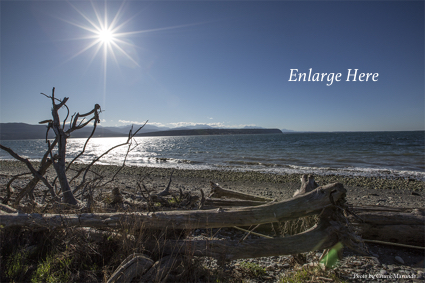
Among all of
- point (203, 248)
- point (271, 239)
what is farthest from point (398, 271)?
point (203, 248)

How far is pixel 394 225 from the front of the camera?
3840mm

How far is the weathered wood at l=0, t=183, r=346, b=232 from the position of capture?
111 inches

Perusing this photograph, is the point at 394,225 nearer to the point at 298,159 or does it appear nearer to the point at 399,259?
the point at 399,259

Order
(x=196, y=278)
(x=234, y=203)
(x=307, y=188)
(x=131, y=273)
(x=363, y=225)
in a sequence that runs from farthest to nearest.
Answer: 1. (x=234, y=203)
2. (x=363, y=225)
3. (x=307, y=188)
4. (x=196, y=278)
5. (x=131, y=273)

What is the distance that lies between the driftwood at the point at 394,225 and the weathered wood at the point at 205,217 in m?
1.45

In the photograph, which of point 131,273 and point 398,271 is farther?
point 398,271

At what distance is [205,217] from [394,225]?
12.2 feet

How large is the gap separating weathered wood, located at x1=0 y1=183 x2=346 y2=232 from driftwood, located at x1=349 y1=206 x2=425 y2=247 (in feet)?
4.75

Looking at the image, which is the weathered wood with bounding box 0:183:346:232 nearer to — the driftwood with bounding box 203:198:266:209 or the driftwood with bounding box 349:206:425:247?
the driftwood with bounding box 349:206:425:247

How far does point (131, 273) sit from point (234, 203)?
2.73 meters

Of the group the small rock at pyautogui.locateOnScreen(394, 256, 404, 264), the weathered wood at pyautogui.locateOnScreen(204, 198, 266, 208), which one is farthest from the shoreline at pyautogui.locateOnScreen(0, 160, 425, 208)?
the small rock at pyautogui.locateOnScreen(394, 256, 404, 264)

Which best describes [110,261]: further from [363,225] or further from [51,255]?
[363,225]

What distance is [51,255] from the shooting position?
3.10m

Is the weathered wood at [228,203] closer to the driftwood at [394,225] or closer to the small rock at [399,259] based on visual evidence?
the driftwood at [394,225]
